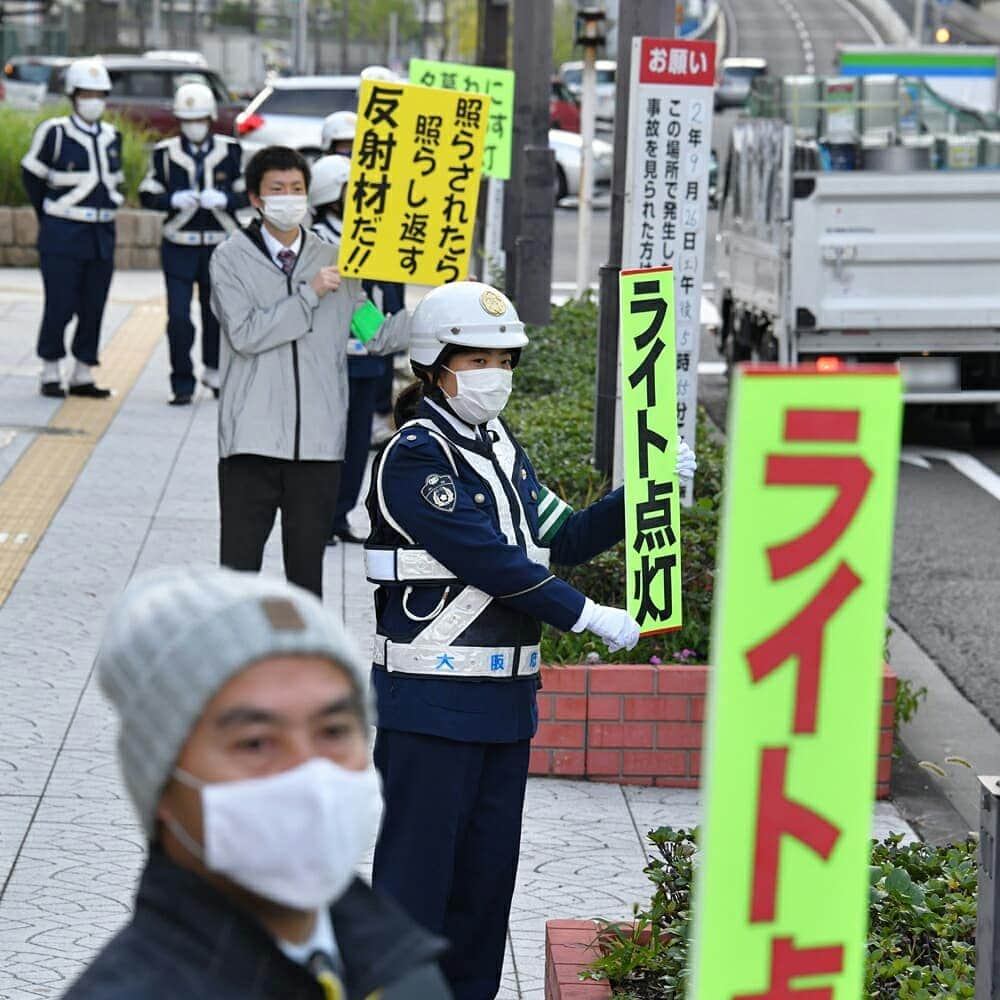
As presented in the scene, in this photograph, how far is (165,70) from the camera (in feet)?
110

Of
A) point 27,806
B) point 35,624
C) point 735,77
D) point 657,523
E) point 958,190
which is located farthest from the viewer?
point 735,77

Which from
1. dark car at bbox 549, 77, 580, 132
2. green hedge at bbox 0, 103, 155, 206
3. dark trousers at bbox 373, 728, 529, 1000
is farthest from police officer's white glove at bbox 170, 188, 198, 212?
dark car at bbox 549, 77, 580, 132

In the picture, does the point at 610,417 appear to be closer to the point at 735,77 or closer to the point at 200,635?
the point at 200,635

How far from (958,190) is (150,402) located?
5249mm

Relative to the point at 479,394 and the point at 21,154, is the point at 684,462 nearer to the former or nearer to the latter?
the point at 479,394

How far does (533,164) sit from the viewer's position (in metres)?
14.5

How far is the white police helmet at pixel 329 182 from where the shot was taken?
8852 mm

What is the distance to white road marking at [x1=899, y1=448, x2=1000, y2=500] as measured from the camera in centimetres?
1252

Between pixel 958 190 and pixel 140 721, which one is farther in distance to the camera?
pixel 958 190

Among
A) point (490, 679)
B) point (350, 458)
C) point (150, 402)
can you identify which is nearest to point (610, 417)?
point (350, 458)

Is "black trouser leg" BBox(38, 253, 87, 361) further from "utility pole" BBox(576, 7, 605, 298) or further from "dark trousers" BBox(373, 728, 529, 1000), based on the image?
"dark trousers" BBox(373, 728, 529, 1000)

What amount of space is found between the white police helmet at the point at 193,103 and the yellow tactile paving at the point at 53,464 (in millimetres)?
1881

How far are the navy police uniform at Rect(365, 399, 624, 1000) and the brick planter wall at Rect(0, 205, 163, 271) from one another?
1657cm

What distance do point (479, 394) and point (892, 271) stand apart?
28.8ft
